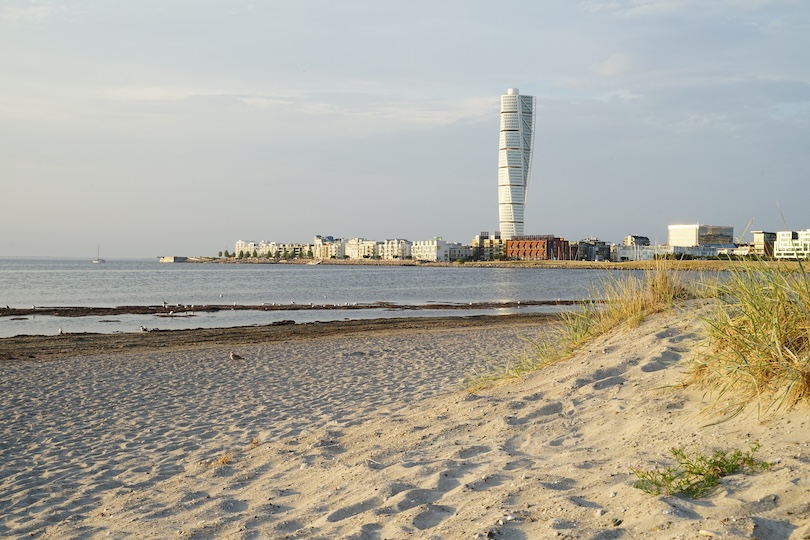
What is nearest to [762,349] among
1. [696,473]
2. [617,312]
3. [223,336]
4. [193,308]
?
[696,473]

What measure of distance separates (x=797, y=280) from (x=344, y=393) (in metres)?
6.44

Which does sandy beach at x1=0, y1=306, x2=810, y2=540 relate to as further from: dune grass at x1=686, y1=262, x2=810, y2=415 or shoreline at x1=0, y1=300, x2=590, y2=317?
shoreline at x1=0, y1=300, x2=590, y2=317

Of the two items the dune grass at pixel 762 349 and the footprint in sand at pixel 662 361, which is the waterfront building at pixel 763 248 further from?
the footprint in sand at pixel 662 361

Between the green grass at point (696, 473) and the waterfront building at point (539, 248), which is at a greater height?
the waterfront building at point (539, 248)

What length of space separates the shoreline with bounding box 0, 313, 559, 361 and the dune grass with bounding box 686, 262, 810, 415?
14.3 m

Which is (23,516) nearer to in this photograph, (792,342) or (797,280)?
(792,342)

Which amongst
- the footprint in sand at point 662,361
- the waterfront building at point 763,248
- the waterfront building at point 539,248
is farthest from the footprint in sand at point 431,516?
the waterfront building at point 539,248

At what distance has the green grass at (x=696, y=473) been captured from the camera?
12.2ft

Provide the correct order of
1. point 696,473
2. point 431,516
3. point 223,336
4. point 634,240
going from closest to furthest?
1. point 696,473
2. point 431,516
3. point 223,336
4. point 634,240

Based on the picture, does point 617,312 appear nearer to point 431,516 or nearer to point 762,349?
point 762,349

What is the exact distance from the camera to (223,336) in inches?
791

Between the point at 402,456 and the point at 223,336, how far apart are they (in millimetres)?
15437

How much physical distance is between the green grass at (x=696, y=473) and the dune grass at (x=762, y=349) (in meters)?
0.82

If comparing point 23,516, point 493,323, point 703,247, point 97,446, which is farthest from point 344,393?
point 703,247
